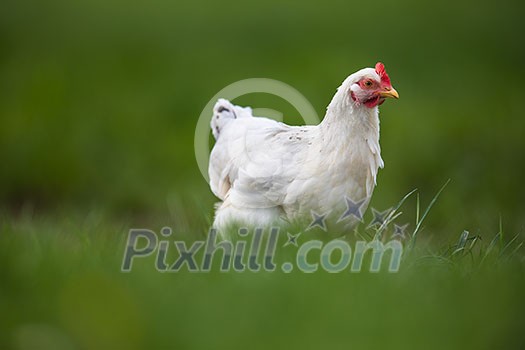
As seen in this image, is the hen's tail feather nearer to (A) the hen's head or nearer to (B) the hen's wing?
(B) the hen's wing

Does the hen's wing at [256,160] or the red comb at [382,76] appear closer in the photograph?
the red comb at [382,76]

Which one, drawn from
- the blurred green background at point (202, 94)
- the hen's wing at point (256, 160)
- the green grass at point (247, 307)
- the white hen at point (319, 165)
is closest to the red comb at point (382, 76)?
the white hen at point (319, 165)

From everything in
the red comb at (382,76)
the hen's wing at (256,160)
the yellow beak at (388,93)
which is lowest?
the hen's wing at (256,160)

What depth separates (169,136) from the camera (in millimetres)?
10203

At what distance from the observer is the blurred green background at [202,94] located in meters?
8.68

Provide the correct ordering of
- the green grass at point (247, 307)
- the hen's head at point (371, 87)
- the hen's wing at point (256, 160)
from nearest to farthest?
the green grass at point (247, 307) < the hen's head at point (371, 87) < the hen's wing at point (256, 160)

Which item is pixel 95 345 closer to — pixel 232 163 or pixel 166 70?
pixel 232 163

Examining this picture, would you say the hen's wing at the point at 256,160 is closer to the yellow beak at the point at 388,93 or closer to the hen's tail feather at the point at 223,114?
the hen's tail feather at the point at 223,114

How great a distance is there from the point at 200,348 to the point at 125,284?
57 centimetres

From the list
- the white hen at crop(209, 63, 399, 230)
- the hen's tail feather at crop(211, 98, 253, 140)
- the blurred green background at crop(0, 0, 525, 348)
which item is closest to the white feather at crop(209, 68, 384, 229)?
the white hen at crop(209, 63, 399, 230)

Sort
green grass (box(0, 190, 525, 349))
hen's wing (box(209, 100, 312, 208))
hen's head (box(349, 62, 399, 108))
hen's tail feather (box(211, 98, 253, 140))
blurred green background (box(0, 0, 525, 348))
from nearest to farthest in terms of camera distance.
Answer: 1. green grass (box(0, 190, 525, 349))
2. hen's head (box(349, 62, 399, 108))
3. hen's wing (box(209, 100, 312, 208))
4. hen's tail feather (box(211, 98, 253, 140))
5. blurred green background (box(0, 0, 525, 348))

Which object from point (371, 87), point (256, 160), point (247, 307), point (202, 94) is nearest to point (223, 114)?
point (256, 160)

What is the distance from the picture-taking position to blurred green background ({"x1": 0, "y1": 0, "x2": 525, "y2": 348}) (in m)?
8.68

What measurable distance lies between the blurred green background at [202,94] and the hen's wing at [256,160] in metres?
0.34
